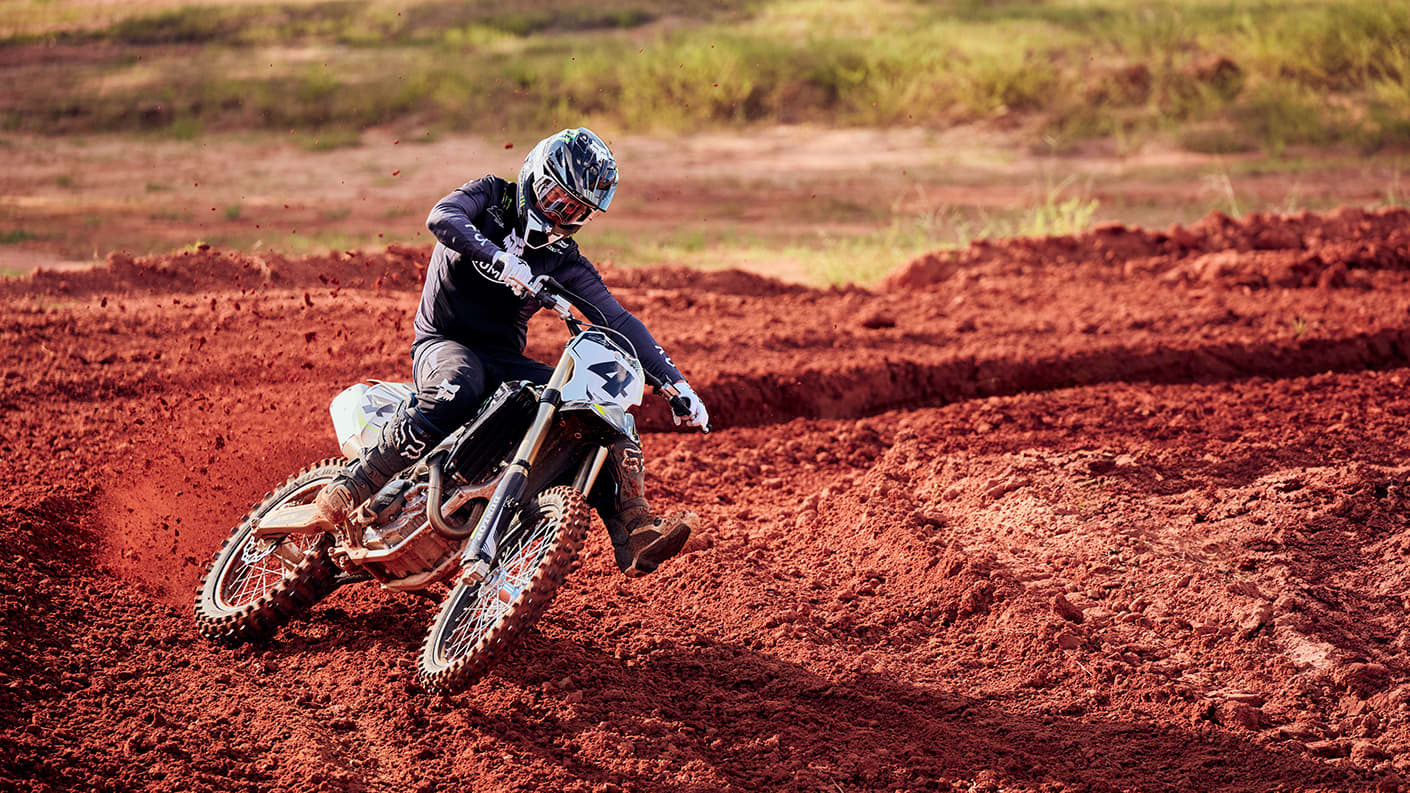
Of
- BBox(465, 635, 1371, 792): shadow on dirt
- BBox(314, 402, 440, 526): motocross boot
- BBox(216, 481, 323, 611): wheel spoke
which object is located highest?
BBox(314, 402, 440, 526): motocross boot

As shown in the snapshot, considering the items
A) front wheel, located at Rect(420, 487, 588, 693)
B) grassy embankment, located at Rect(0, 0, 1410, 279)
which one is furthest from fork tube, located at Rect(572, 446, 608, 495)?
grassy embankment, located at Rect(0, 0, 1410, 279)

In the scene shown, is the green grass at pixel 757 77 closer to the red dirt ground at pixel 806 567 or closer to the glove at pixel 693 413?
the red dirt ground at pixel 806 567

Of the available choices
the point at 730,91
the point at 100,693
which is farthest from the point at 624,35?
the point at 100,693

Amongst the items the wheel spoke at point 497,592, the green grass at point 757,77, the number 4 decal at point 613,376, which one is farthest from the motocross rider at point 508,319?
the green grass at point 757,77

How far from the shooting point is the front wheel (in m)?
4.49

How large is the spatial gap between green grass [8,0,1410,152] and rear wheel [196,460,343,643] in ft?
45.7

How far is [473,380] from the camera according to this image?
514 cm

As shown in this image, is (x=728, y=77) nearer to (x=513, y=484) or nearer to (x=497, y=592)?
(x=513, y=484)

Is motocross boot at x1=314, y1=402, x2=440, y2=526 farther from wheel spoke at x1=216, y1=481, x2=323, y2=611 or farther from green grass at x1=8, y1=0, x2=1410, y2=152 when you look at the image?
green grass at x1=8, y1=0, x2=1410, y2=152

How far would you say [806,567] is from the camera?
6.37m

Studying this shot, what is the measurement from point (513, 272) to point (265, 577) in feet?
6.71

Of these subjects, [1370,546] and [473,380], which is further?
[1370,546]

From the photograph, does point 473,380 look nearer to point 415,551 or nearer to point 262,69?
point 415,551

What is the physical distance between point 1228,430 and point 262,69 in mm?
18647
